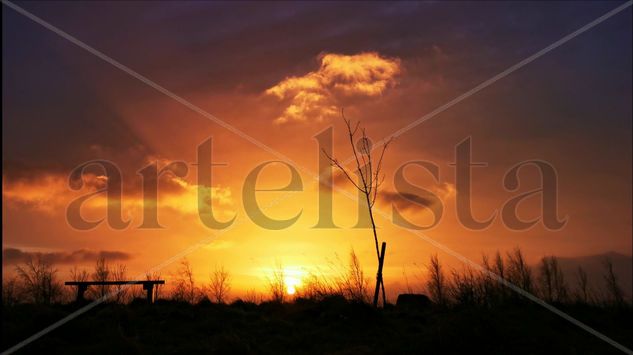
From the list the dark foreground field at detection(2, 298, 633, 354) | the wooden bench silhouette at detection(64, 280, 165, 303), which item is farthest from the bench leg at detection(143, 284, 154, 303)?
the dark foreground field at detection(2, 298, 633, 354)

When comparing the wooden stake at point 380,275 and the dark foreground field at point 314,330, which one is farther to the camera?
the wooden stake at point 380,275

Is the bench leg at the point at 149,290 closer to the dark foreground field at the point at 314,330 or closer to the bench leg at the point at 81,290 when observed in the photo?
the bench leg at the point at 81,290

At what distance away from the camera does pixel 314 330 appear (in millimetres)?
11555

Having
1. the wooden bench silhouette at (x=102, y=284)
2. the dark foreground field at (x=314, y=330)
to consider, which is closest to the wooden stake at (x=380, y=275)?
the dark foreground field at (x=314, y=330)

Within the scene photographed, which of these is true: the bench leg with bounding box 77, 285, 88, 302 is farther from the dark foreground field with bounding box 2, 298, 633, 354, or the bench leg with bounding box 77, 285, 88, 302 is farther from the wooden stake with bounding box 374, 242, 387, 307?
the wooden stake with bounding box 374, 242, 387, 307

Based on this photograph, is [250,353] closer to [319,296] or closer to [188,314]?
[188,314]

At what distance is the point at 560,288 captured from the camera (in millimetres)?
15711

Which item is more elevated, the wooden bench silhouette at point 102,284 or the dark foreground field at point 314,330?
the wooden bench silhouette at point 102,284

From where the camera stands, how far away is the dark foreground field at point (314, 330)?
391 inches

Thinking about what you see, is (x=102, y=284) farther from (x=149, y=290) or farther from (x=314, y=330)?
(x=314, y=330)

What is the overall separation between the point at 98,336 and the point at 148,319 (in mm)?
1857

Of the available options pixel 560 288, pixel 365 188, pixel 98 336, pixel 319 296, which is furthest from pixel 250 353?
pixel 560 288

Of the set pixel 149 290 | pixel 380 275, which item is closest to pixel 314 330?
pixel 380 275

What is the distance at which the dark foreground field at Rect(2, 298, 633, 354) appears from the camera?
9.93m
